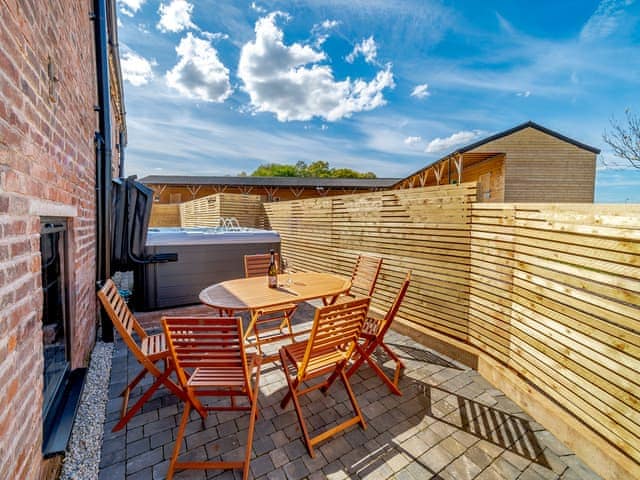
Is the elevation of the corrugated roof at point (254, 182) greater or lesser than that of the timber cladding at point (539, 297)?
greater

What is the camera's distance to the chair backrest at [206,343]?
5.55 feet

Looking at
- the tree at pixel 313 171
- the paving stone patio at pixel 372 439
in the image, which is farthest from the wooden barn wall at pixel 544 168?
the tree at pixel 313 171

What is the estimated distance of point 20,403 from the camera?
115 cm

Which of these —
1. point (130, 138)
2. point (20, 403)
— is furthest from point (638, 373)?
point (130, 138)

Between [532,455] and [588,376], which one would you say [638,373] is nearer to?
[588,376]

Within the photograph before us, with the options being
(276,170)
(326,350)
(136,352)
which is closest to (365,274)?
(326,350)

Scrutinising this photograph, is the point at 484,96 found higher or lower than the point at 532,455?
higher

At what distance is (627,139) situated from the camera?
34.5 ft

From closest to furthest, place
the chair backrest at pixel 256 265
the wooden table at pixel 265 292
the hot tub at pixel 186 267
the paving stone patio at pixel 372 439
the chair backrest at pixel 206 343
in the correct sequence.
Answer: the chair backrest at pixel 206 343, the paving stone patio at pixel 372 439, the wooden table at pixel 265 292, the chair backrest at pixel 256 265, the hot tub at pixel 186 267

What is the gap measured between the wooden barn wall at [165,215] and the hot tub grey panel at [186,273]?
11.3 metres

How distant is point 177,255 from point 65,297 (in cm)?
268

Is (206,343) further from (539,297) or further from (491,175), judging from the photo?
(491,175)

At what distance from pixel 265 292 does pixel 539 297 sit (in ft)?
8.26

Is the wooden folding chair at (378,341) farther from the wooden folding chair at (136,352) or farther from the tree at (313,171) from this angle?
the tree at (313,171)
